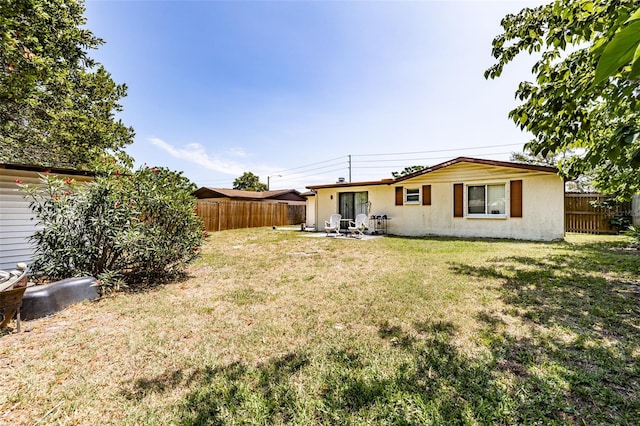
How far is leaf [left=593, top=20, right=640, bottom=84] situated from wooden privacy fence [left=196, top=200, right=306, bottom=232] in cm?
1489

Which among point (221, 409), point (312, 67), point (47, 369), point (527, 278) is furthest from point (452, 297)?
point (312, 67)

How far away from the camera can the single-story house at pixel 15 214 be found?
501 cm

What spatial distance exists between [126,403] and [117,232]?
3.48 m

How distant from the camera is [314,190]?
52.3ft

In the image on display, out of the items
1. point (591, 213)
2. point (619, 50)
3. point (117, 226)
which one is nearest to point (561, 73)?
point (619, 50)

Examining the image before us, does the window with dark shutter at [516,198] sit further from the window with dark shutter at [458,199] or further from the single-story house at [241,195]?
the single-story house at [241,195]

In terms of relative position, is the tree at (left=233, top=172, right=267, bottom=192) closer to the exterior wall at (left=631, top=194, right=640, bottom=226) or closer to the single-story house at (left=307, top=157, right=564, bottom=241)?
the single-story house at (left=307, top=157, right=564, bottom=241)

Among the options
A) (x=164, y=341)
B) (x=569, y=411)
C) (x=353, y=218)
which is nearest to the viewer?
(x=569, y=411)

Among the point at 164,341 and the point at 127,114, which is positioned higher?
the point at 127,114

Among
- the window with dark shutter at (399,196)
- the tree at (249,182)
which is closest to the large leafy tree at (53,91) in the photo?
the window with dark shutter at (399,196)

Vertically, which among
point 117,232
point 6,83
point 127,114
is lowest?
point 117,232

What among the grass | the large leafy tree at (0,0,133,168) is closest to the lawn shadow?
the grass

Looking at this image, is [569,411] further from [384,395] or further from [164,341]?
[164,341]

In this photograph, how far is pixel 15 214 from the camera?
5211 millimetres
